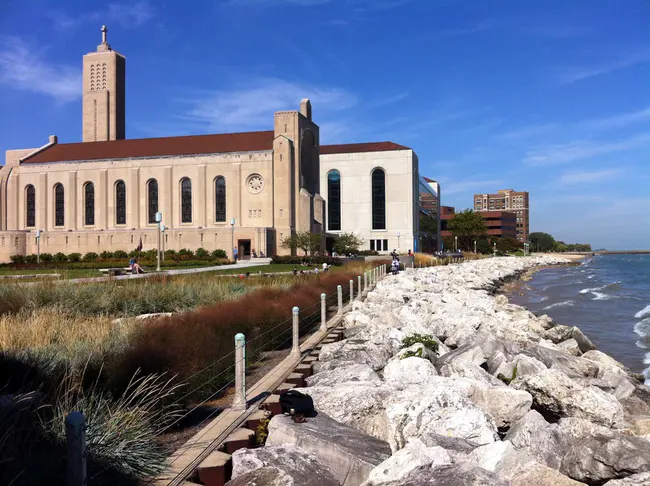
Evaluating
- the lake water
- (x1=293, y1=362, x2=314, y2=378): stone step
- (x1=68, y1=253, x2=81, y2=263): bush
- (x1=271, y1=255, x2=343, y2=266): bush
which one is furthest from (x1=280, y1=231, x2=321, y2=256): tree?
(x1=293, y1=362, x2=314, y2=378): stone step

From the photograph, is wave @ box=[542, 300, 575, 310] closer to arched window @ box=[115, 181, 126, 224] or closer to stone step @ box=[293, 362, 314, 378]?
stone step @ box=[293, 362, 314, 378]

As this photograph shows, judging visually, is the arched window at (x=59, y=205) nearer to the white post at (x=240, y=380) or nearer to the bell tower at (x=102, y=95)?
the bell tower at (x=102, y=95)

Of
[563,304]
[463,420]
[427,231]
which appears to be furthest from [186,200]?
[463,420]

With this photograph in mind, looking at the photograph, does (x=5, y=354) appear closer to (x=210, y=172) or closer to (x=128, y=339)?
(x=128, y=339)

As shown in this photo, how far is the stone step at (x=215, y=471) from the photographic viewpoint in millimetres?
4636

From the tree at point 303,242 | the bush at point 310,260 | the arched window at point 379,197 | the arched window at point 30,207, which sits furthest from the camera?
the arched window at point 379,197

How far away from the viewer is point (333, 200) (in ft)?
274

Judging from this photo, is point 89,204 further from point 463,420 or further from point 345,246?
point 463,420

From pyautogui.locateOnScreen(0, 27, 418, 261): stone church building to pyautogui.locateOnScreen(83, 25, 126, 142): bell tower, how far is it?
6.67m

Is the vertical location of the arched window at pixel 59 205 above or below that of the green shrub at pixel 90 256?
above

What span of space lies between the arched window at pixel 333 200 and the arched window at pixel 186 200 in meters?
23.8

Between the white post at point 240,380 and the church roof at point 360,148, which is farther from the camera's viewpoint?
the church roof at point 360,148

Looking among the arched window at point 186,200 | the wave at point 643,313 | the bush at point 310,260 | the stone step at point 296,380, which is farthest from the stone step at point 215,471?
the arched window at point 186,200

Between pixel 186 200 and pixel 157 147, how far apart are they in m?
8.43
